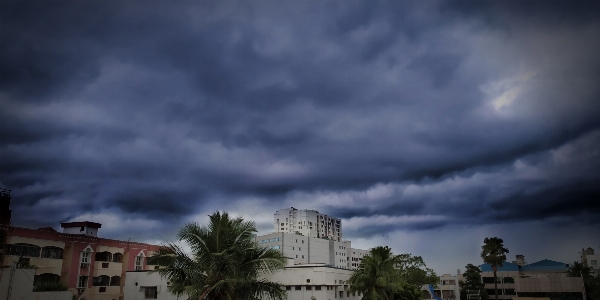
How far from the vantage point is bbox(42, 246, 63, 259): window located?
185 ft

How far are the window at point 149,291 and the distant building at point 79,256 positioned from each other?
7.86 m

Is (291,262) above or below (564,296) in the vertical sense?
above

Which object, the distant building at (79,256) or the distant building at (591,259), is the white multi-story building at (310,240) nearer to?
the distant building at (591,259)

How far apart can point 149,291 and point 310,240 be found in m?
117

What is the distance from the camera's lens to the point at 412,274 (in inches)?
3671

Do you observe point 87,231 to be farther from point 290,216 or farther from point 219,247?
point 290,216

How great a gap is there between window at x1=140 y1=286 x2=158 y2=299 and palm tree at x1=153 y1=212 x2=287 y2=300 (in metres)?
32.5

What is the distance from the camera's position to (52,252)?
57.5m

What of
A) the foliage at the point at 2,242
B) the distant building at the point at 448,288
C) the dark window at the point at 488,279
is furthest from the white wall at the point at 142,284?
the dark window at the point at 488,279

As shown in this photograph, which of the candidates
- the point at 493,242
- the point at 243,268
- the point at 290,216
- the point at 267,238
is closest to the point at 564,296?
the point at 493,242

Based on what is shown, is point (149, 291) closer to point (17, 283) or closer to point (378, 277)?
point (17, 283)

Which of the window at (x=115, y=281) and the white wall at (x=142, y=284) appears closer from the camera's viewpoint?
the white wall at (x=142, y=284)

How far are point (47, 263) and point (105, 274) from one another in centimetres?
1000

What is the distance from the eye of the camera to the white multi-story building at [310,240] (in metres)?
158
